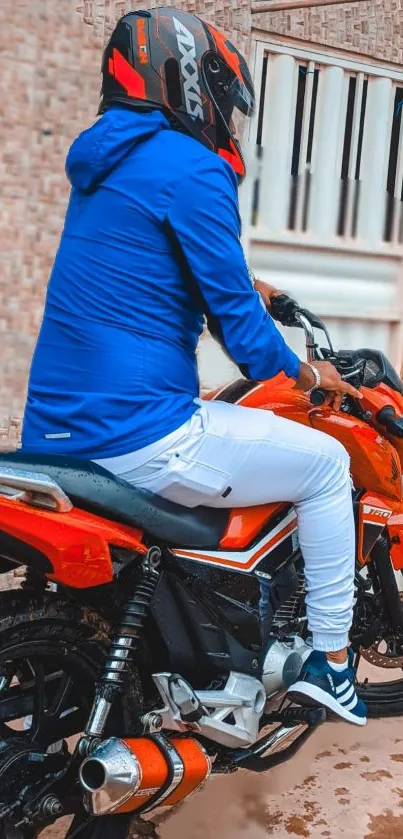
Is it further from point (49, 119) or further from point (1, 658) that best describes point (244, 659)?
point (49, 119)

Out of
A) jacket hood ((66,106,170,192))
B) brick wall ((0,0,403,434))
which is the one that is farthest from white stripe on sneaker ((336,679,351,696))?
brick wall ((0,0,403,434))

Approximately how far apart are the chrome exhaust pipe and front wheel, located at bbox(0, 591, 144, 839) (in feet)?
0.51

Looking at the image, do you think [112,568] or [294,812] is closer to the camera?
[112,568]

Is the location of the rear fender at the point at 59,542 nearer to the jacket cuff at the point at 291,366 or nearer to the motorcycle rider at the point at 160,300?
the motorcycle rider at the point at 160,300

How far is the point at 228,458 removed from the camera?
270 cm

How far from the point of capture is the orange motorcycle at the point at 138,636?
2.50 meters

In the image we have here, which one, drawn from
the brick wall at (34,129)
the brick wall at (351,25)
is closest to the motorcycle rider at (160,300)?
the brick wall at (34,129)

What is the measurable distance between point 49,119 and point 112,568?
2840 millimetres

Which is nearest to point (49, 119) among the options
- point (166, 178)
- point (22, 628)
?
point (166, 178)

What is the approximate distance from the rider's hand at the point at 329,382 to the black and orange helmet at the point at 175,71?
2.26 feet

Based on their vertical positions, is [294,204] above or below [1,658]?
above

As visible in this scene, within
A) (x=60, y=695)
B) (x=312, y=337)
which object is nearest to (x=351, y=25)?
(x=312, y=337)

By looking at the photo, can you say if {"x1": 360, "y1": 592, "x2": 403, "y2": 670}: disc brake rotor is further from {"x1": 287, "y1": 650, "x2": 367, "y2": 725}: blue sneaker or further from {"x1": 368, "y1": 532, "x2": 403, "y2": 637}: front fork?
{"x1": 287, "y1": 650, "x2": 367, "y2": 725}: blue sneaker

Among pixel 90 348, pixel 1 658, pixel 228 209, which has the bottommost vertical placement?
pixel 1 658
